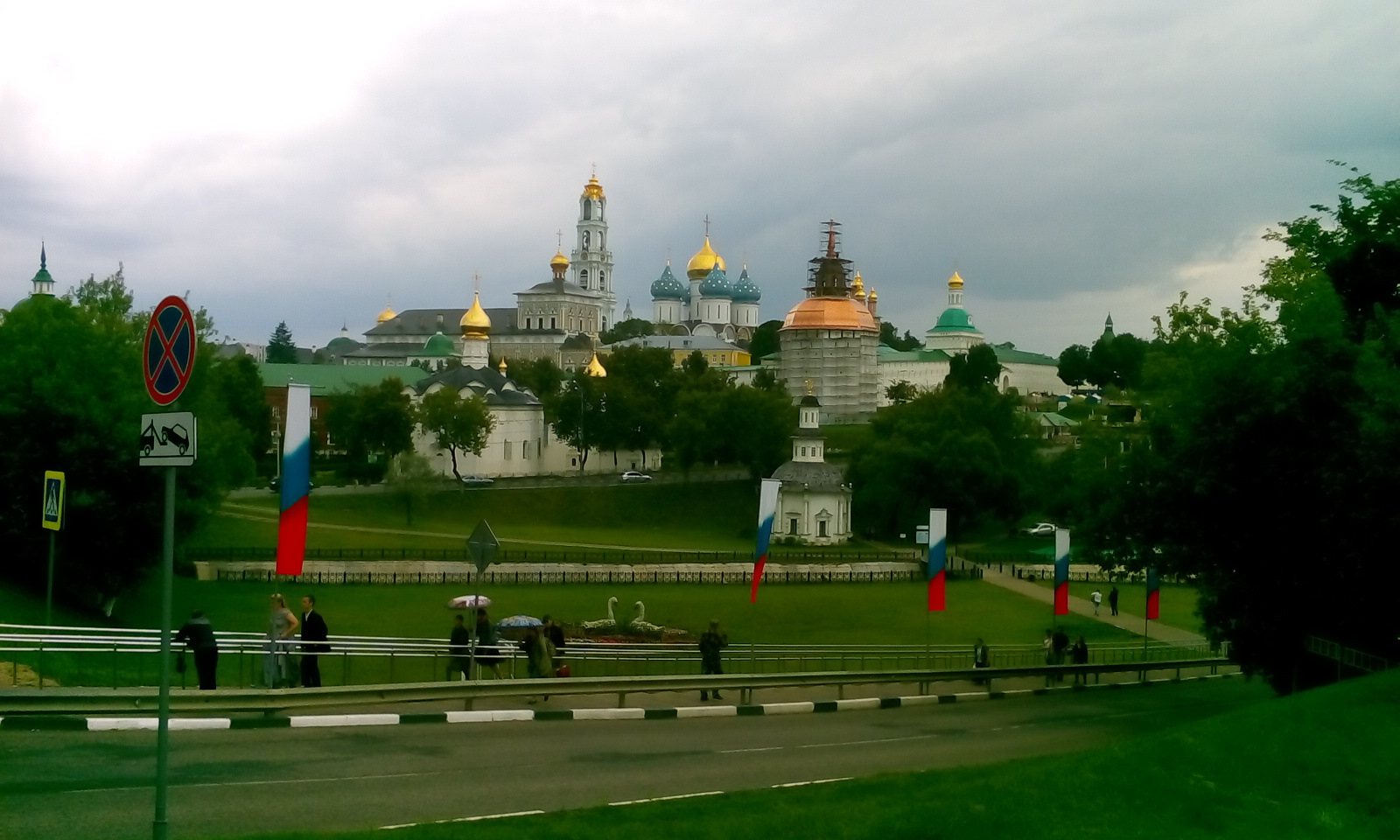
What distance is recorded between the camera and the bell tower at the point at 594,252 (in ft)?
608

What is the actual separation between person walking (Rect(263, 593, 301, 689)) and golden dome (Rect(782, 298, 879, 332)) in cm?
11294

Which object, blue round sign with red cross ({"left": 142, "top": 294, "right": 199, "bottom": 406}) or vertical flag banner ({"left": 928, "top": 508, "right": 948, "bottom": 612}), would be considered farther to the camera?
vertical flag banner ({"left": 928, "top": 508, "right": 948, "bottom": 612})

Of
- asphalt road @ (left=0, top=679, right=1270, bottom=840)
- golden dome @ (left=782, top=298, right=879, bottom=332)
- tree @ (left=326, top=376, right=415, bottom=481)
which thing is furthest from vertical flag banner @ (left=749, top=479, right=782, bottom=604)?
golden dome @ (left=782, top=298, right=879, bottom=332)

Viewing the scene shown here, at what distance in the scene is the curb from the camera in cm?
1555

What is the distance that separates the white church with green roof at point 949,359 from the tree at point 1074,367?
19.3 feet

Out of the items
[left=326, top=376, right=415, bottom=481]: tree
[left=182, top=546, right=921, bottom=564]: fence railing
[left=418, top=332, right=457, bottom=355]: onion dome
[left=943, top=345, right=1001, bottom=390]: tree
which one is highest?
[left=418, top=332, right=457, bottom=355]: onion dome

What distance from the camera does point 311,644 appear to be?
768 inches

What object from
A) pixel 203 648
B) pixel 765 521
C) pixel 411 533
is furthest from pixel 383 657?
pixel 411 533

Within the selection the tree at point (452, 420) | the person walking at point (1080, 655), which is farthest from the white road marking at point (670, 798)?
the tree at point (452, 420)

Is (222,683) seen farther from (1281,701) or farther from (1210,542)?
(1210,542)

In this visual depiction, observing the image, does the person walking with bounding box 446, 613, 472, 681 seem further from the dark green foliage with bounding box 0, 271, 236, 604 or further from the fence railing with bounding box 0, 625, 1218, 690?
the dark green foliage with bounding box 0, 271, 236, 604

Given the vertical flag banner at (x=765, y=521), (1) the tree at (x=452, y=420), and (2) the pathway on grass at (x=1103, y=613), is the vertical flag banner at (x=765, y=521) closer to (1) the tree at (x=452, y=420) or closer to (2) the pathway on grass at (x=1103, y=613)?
(2) the pathway on grass at (x=1103, y=613)

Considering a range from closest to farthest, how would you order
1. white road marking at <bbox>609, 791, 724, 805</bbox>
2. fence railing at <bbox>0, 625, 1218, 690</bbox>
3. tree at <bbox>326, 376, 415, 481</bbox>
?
white road marking at <bbox>609, 791, 724, 805</bbox> → fence railing at <bbox>0, 625, 1218, 690</bbox> → tree at <bbox>326, 376, 415, 481</bbox>

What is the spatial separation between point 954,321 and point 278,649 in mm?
176921
